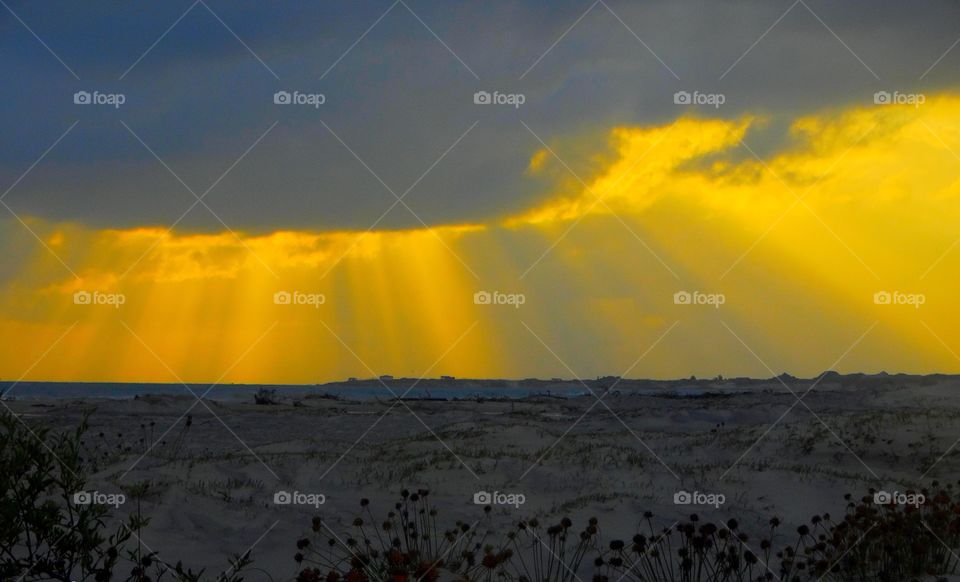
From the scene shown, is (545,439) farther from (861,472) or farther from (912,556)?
(912,556)

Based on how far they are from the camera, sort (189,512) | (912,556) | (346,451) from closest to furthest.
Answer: (912,556) → (189,512) → (346,451)

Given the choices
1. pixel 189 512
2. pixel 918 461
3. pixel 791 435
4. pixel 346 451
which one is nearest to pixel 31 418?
pixel 346 451

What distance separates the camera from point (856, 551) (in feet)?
25.1

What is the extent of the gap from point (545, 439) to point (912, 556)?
30.7 ft

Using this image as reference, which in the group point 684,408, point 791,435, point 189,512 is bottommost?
point 189,512

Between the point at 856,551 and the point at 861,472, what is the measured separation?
20.8 ft

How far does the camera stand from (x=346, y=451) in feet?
48.6

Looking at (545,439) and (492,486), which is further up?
(545,439)

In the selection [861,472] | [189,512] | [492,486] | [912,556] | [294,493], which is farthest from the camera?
[861,472]

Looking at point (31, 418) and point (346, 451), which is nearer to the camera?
point (346, 451)

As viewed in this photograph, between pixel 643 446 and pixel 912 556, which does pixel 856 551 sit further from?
pixel 643 446

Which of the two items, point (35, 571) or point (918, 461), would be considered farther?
point (918, 461)

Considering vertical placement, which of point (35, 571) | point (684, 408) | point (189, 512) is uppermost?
point (684, 408)

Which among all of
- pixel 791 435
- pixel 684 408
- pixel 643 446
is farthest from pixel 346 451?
pixel 684 408
